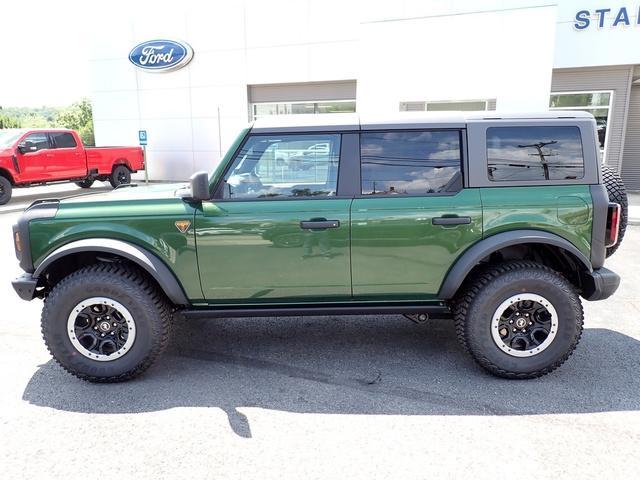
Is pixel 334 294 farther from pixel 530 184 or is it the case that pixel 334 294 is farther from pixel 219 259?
pixel 530 184

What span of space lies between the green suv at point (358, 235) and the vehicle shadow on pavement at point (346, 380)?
0.21 meters

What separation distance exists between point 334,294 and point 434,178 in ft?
3.71

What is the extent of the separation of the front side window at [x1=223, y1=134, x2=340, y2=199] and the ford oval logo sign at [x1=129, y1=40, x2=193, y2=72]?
594 inches

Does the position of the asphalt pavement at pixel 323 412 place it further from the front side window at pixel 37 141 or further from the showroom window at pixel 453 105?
the front side window at pixel 37 141

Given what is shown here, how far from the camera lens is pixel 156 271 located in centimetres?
334

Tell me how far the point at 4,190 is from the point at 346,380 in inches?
509

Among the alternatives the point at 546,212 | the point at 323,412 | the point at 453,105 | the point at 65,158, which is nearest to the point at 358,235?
the point at 323,412

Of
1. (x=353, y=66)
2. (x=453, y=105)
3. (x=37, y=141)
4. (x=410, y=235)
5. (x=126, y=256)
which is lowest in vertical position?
(x=126, y=256)

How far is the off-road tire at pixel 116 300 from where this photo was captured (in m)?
3.37

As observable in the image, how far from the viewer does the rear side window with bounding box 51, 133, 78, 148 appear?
14008 mm

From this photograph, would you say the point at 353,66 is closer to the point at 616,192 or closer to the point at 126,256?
the point at 616,192

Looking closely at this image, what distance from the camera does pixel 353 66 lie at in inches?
593

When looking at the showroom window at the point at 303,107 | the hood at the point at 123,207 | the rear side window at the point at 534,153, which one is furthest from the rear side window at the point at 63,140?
the rear side window at the point at 534,153

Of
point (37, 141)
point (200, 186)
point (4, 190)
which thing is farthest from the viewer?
point (37, 141)
